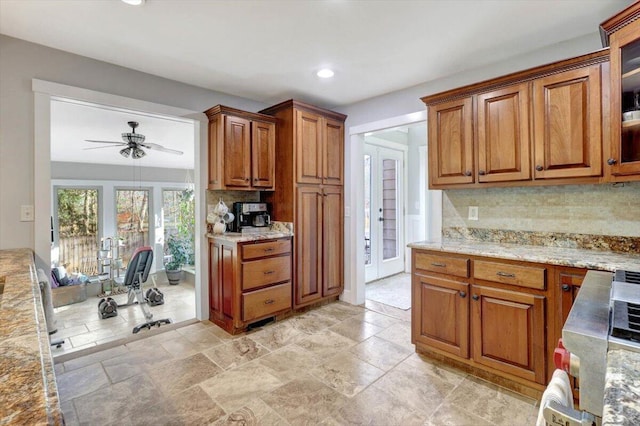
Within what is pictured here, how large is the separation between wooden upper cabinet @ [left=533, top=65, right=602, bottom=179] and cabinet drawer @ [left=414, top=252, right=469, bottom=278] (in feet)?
2.61

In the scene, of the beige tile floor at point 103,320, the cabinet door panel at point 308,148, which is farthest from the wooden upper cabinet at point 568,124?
the beige tile floor at point 103,320

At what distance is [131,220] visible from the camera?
24.0ft

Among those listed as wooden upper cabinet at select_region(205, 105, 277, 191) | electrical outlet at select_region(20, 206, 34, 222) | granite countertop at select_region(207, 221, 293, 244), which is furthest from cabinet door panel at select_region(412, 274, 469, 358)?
electrical outlet at select_region(20, 206, 34, 222)

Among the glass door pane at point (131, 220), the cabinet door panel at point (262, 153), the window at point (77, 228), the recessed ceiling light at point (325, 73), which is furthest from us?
the glass door pane at point (131, 220)

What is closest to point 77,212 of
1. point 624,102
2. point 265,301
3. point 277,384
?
point 265,301

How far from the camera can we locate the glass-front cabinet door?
172cm

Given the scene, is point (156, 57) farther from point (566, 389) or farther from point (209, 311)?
point (566, 389)

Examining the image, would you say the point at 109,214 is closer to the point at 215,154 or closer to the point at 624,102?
the point at 215,154

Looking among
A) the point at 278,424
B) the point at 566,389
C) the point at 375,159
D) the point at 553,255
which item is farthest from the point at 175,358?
the point at 375,159

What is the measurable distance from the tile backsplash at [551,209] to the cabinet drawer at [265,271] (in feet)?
5.34

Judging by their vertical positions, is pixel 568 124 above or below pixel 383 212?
above

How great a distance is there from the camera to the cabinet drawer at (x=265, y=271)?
9.77 ft

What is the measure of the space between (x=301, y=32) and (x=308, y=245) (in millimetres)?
2075

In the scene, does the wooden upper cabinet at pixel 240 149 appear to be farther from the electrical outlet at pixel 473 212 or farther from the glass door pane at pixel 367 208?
the electrical outlet at pixel 473 212
